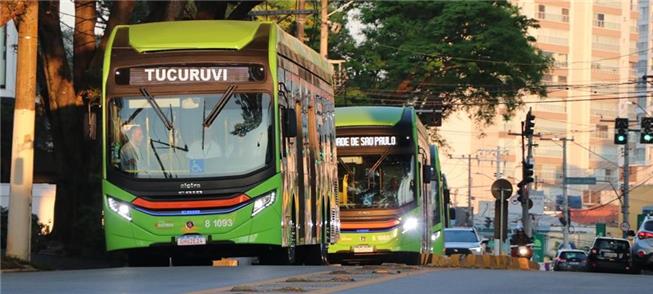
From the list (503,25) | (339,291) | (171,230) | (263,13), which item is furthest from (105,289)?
(503,25)

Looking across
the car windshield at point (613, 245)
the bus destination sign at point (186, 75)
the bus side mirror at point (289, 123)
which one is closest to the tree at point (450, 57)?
the car windshield at point (613, 245)

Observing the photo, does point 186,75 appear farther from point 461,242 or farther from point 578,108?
point 578,108

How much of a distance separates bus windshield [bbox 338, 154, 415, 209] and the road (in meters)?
9.80

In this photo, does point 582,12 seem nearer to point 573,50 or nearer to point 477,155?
point 573,50

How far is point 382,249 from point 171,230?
8.67 m

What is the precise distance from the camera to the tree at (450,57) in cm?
5025

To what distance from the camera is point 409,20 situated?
53188mm

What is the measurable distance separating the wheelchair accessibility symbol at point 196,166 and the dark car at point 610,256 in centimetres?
2506

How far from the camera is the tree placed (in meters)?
50.2

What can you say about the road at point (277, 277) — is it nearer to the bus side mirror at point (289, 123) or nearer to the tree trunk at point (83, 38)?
the bus side mirror at point (289, 123)

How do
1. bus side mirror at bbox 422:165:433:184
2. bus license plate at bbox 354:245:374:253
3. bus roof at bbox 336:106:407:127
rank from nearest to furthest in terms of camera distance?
bus license plate at bbox 354:245:374:253, bus roof at bbox 336:106:407:127, bus side mirror at bbox 422:165:433:184

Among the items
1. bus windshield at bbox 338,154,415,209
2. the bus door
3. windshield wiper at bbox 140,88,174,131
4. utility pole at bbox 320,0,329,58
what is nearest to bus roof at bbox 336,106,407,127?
bus windshield at bbox 338,154,415,209

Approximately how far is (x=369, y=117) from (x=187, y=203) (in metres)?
9.07

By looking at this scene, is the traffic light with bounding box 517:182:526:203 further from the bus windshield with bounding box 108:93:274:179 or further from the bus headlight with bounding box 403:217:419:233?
the bus windshield with bounding box 108:93:274:179
